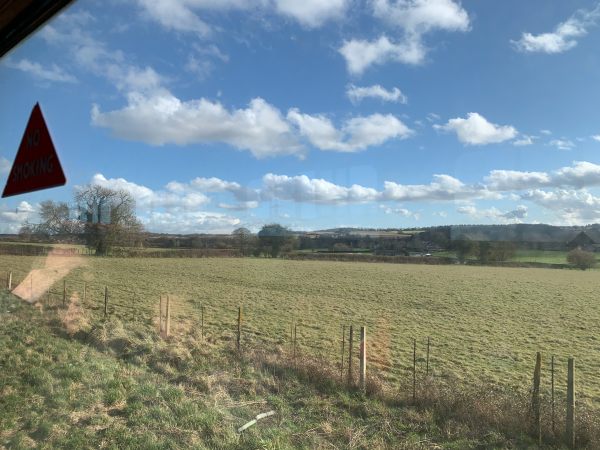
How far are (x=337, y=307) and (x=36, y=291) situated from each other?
963 centimetres

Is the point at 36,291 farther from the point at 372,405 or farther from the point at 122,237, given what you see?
the point at 372,405

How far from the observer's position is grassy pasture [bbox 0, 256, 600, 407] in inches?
321

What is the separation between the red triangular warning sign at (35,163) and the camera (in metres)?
2.00

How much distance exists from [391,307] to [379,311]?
4.33ft

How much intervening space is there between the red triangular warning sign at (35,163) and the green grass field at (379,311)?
2.17 meters

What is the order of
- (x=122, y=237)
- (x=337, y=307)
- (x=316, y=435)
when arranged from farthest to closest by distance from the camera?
(x=337, y=307), (x=122, y=237), (x=316, y=435)

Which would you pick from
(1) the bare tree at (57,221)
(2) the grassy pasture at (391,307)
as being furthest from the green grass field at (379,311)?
(1) the bare tree at (57,221)

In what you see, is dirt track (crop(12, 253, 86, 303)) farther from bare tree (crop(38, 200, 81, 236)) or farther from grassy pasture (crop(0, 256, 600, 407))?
bare tree (crop(38, 200, 81, 236))

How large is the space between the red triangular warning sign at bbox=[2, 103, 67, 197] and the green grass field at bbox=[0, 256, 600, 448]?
2169mm

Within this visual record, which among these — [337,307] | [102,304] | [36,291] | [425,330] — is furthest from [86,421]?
[337,307]

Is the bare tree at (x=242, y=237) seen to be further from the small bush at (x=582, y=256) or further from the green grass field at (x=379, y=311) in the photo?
the small bush at (x=582, y=256)

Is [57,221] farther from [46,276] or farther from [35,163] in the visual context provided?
[46,276]

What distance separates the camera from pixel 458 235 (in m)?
5.13

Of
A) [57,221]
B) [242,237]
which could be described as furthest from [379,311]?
[57,221]
